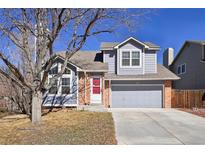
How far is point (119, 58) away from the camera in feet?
80.8

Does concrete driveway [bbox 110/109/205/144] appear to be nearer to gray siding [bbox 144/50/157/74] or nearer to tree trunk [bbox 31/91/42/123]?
tree trunk [bbox 31/91/42/123]

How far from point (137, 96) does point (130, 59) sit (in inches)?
116

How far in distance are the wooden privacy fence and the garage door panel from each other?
121 centimetres

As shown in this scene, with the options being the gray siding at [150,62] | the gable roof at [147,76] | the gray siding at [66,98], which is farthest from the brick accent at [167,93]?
the gray siding at [66,98]

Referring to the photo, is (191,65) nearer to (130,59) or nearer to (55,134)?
(130,59)

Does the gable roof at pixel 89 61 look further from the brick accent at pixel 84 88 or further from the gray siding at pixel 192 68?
the gray siding at pixel 192 68

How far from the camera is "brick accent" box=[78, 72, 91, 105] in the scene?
2292 centimetres

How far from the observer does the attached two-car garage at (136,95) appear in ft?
A: 79.4

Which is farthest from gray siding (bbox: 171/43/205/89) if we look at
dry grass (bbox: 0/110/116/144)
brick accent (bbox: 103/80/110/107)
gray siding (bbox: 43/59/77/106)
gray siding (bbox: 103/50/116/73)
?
dry grass (bbox: 0/110/116/144)

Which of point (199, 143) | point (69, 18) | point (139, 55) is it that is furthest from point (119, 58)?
point (199, 143)

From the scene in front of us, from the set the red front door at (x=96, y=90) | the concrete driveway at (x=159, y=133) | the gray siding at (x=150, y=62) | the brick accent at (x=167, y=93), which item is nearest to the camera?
the concrete driveway at (x=159, y=133)

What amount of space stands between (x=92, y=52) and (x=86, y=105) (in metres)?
6.33

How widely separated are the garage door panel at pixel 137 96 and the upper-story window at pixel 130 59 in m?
1.82
